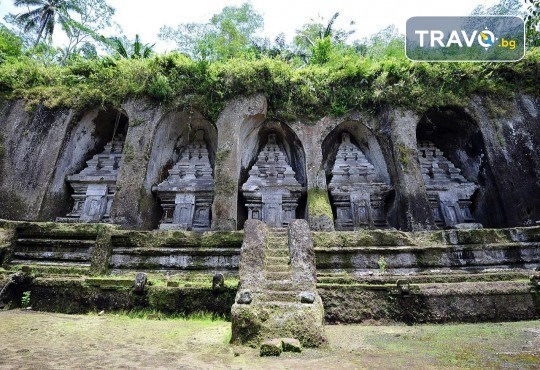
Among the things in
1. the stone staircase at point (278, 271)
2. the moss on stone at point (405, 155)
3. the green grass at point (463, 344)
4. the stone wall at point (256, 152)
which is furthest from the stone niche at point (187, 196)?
the green grass at point (463, 344)

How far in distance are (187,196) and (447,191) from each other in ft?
26.8

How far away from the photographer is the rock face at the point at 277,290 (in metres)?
3.43

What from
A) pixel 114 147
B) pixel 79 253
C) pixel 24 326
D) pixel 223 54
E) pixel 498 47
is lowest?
pixel 24 326

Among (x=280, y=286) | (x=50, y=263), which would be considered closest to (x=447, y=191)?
(x=280, y=286)

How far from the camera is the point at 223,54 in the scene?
15141 millimetres

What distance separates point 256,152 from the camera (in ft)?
37.6

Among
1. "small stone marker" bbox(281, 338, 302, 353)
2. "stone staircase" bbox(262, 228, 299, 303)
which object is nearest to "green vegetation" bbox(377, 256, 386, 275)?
"stone staircase" bbox(262, 228, 299, 303)

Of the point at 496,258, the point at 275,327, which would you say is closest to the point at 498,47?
the point at 496,258

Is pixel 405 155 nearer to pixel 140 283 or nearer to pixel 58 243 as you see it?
pixel 140 283

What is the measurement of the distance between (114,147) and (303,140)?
6.55 meters

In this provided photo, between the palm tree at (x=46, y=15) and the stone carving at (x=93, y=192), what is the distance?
1532 cm

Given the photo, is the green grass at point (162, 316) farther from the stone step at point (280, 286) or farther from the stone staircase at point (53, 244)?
the stone staircase at point (53, 244)

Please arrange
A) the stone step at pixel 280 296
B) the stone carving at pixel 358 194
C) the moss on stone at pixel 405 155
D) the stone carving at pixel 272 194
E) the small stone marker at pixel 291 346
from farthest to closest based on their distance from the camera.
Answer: the stone carving at pixel 272 194
the stone carving at pixel 358 194
the moss on stone at pixel 405 155
the stone step at pixel 280 296
the small stone marker at pixel 291 346

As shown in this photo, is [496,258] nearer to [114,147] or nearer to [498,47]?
[498,47]
